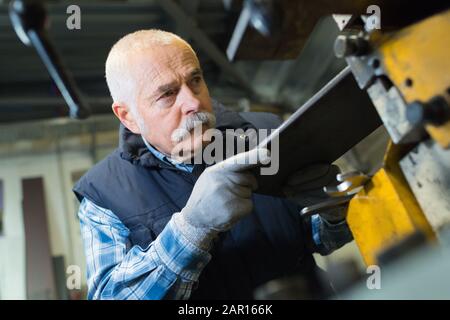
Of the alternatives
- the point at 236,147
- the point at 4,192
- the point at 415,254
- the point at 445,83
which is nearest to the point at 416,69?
the point at 445,83

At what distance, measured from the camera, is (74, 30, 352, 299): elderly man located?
3.52 ft

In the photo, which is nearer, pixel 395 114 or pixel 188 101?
pixel 395 114

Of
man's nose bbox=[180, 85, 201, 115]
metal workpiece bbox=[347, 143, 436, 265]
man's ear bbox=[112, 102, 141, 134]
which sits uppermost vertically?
man's ear bbox=[112, 102, 141, 134]

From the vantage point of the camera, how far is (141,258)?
95 centimetres

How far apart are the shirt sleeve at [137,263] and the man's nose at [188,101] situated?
326mm

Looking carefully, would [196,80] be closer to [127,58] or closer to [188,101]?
[188,101]

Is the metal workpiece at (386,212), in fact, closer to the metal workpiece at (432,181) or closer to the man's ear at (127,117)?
the metal workpiece at (432,181)

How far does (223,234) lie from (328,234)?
0.27 meters

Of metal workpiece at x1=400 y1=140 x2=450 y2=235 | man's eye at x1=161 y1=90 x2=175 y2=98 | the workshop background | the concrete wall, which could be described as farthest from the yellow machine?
the concrete wall

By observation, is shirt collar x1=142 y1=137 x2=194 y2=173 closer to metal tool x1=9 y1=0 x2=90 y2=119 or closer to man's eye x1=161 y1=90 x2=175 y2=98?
man's eye x1=161 y1=90 x2=175 y2=98

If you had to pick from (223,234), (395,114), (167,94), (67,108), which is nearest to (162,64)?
(167,94)

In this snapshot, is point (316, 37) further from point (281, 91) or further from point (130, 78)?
point (130, 78)

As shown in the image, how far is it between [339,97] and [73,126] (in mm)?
2249

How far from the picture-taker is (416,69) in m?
0.52
